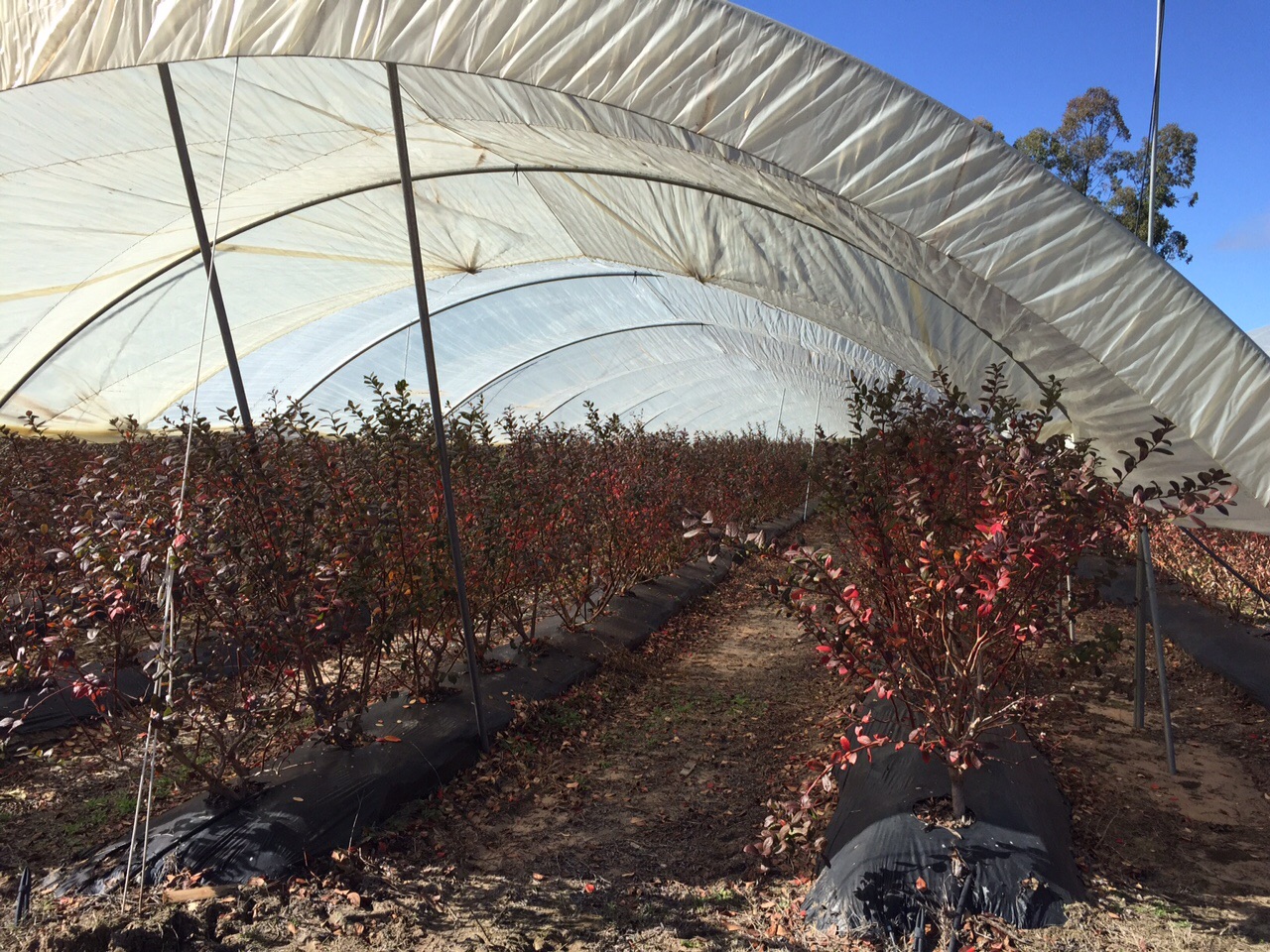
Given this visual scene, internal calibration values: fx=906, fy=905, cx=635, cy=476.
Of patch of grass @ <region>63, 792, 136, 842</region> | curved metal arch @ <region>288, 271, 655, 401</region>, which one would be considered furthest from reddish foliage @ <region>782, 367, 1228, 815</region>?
curved metal arch @ <region>288, 271, 655, 401</region>

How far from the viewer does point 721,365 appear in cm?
1642

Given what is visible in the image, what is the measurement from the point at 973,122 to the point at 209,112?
153 inches

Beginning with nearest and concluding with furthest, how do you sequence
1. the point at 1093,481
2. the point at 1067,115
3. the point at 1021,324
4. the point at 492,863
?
1. the point at 1093,481
2. the point at 492,863
3. the point at 1021,324
4. the point at 1067,115

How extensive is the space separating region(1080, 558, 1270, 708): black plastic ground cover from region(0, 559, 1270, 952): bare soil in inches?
6.3

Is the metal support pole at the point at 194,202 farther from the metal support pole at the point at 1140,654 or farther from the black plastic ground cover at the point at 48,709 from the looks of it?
the metal support pole at the point at 1140,654

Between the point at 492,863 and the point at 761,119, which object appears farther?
the point at 492,863

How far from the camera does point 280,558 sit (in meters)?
3.60

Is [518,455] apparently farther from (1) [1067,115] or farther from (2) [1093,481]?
(1) [1067,115]

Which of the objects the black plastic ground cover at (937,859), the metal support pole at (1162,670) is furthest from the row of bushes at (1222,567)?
the black plastic ground cover at (937,859)

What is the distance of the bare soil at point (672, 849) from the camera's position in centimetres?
295

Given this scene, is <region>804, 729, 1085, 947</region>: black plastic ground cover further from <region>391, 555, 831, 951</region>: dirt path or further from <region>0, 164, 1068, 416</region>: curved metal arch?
<region>0, 164, 1068, 416</region>: curved metal arch

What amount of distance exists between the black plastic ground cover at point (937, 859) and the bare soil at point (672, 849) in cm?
8

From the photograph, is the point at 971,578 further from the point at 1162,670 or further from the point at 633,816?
the point at 1162,670

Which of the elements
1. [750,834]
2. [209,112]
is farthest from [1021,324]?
[209,112]
